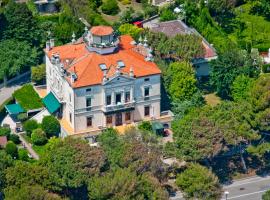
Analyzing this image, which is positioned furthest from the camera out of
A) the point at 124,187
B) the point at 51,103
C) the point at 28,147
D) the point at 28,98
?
the point at 28,98

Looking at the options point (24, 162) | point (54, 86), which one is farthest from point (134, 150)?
point (54, 86)

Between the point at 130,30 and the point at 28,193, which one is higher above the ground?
the point at 130,30

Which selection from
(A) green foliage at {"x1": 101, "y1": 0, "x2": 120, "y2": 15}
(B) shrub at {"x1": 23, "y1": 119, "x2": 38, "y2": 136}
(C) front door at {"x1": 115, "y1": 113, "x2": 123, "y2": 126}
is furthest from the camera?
(A) green foliage at {"x1": 101, "y1": 0, "x2": 120, "y2": 15}

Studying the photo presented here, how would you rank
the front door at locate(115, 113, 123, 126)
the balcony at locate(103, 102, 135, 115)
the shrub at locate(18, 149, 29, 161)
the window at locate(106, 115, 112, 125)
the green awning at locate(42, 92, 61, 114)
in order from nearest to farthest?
the shrub at locate(18, 149, 29, 161) < the balcony at locate(103, 102, 135, 115) < the window at locate(106, 115, 112, 125) < the front door at locate(115, 113, 123, 126) < the green awning at locate(42, 92, 61, 114)

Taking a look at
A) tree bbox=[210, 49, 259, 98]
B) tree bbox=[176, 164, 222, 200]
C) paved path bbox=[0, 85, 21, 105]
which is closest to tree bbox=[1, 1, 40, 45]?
paved path bbox=[0, 85, 21, 105]

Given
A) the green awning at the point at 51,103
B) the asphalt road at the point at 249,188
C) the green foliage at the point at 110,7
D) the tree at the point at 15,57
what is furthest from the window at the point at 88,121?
the green foliage at the point at 110,7

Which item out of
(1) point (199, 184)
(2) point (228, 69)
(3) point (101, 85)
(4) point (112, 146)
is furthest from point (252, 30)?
(1) point (199, 184)

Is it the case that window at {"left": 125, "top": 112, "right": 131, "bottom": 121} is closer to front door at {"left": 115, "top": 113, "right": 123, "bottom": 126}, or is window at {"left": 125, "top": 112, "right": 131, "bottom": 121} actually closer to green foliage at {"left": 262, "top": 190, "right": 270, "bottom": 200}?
front door at {"left": 115, "top": 113, "right": 123, "bottom": 126}

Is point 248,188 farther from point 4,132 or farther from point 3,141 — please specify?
point 4,132
